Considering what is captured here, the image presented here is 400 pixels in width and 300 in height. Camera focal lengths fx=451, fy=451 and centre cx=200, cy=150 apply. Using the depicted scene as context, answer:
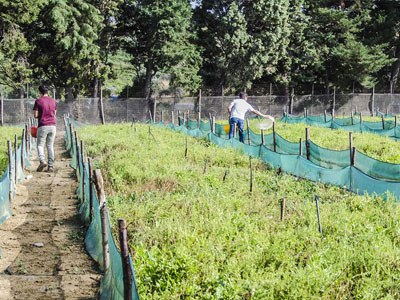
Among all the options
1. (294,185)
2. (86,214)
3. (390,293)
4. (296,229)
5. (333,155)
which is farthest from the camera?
(333,155)

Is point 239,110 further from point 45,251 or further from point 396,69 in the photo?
point 396,69

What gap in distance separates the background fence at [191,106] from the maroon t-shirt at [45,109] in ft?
54.8

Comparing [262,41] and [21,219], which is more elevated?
[262,41]

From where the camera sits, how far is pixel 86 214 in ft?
22.3

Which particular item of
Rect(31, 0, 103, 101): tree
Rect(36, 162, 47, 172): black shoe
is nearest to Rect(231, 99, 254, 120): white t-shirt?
Rect(36, 162, 47, 172): black shoe

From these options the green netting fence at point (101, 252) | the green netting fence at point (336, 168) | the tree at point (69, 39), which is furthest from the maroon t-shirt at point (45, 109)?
the tree at point (69, 39)

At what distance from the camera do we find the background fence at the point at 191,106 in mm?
26211

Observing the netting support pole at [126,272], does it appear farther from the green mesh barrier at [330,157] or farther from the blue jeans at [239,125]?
the blue jeans at [239,125]

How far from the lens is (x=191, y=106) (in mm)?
31828

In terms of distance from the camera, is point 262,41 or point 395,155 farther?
point 262,41

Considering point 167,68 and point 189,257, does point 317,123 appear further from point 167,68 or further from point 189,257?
point 189,257

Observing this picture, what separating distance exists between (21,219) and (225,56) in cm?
2807

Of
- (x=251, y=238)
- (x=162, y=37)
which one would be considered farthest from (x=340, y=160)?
(x=162, y=37)

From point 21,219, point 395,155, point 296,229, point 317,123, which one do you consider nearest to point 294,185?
point 296,229
